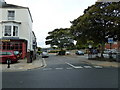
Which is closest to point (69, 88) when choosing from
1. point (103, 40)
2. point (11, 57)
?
point (11, 57)

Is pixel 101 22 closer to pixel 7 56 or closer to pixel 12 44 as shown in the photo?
pixel 7 56

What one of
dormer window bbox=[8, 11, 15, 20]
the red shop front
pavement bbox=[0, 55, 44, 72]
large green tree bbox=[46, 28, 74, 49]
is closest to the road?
pavement bbox=[0, 55, 44, 72]

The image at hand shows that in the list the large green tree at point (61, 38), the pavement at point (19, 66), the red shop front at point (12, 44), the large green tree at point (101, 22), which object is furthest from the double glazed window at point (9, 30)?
the large green tree at point (61, 38)

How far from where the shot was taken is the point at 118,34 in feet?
72.9

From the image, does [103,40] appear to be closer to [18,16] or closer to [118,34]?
[118,34]

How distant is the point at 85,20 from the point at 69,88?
1612cm

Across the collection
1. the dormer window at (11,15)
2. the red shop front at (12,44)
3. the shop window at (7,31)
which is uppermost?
the dormer window at (11,15)

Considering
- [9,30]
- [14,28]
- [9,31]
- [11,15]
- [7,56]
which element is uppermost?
[11,15]

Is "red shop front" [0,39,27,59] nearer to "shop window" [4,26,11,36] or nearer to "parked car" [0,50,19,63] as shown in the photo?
"shop window" [4,26,11,36]

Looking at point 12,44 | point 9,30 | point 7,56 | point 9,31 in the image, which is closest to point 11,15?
point 9,30

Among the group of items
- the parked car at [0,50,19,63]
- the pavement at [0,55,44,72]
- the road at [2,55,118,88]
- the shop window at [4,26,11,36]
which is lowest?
the pavement at [0,55,44,72]

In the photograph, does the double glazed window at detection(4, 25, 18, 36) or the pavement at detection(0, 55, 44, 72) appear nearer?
the pavement at detection(0, 55, 44, 72)

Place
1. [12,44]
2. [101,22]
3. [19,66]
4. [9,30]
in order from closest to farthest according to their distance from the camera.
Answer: [19,66] → [101,22] → [12,44] → [9,30]

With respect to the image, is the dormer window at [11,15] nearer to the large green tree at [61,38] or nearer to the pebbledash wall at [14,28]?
the pebbledash wall at [14,28]
